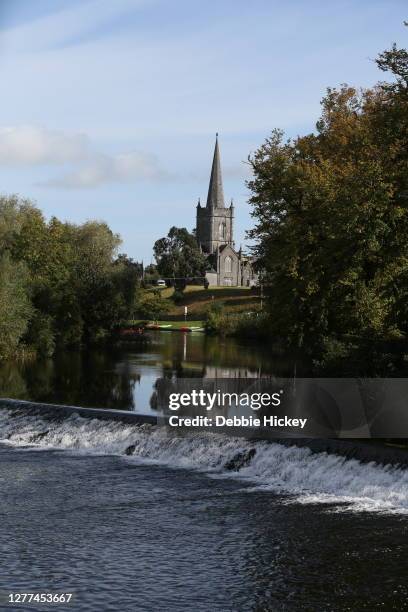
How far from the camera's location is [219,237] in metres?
189

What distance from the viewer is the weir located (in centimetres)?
2261

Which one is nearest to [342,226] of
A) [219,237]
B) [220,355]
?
[220,355]

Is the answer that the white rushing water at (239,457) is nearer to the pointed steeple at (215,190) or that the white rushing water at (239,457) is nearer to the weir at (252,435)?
the weir at (252,435)

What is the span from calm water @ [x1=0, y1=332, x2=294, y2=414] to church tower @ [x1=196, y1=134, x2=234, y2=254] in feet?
369

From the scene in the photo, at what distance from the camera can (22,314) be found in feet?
186

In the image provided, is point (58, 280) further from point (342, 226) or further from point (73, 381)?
point (342, 226)

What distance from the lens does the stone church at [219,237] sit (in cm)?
17055

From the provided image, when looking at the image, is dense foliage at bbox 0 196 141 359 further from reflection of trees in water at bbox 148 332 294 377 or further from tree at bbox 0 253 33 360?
reflection of trees in water at bbox 148 332 294 377

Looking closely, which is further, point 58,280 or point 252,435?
point 58,280

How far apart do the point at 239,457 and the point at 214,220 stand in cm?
16292

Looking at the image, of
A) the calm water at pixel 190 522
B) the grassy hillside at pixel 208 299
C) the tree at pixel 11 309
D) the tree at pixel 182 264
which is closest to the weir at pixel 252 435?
the calm water at pixel 190 522

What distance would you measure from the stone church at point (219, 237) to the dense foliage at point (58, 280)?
298 feet

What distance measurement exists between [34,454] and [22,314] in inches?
1220

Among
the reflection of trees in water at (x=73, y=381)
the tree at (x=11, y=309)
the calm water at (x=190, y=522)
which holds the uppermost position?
the tree at (x=11, y=309)
